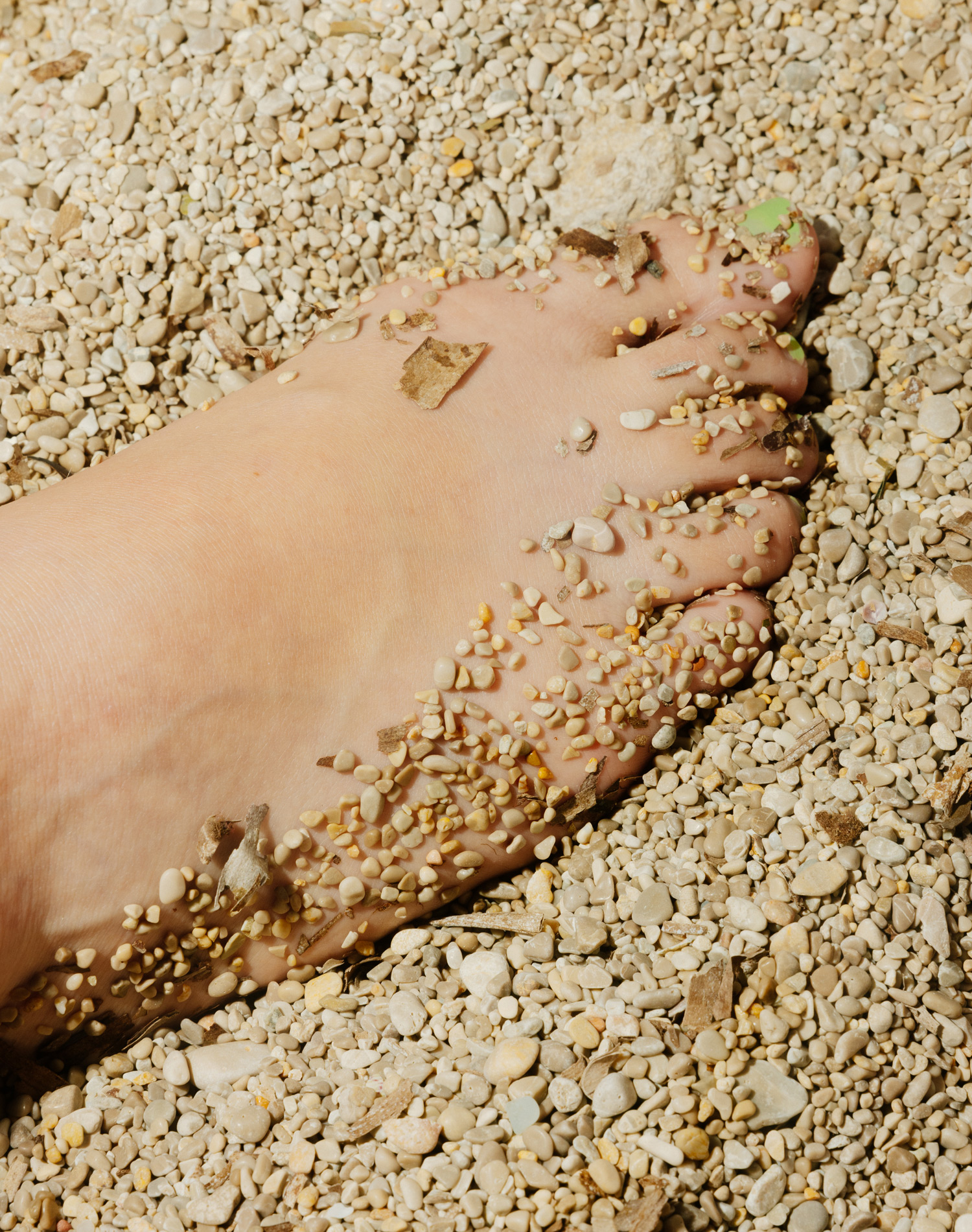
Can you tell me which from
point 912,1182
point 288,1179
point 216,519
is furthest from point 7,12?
point 912,1182

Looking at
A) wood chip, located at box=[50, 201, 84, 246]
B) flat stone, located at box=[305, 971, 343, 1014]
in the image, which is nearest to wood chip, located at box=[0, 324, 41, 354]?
wood chip, located at box=[50, 201, 84, 246]

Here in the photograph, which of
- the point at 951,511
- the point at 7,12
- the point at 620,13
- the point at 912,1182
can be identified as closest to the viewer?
the point at 912,1182

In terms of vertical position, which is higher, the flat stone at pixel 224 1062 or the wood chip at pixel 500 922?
the wood chip at pixel 500 922

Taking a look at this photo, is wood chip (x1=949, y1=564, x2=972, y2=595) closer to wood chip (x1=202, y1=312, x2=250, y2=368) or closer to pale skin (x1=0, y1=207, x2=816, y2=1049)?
pale skin (x1=0, y1=207, x2=816, y2=1049)

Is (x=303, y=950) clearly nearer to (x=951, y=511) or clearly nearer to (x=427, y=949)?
(x=427, y=949)

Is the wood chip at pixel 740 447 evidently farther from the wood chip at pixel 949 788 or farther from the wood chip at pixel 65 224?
the wood chip at pixel 65 224

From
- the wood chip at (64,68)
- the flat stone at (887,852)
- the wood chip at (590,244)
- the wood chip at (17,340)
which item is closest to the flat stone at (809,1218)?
the flat stone at (887,852)
